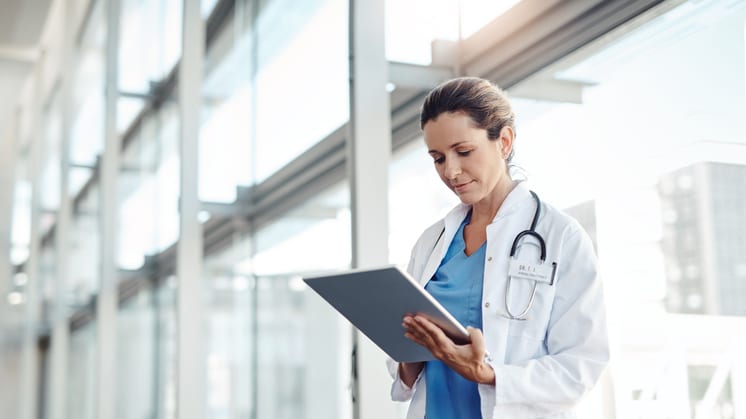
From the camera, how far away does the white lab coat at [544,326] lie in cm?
149

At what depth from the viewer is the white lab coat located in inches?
58.5

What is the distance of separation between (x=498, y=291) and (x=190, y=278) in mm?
2361

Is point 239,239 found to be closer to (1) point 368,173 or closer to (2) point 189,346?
(2) point 189,346

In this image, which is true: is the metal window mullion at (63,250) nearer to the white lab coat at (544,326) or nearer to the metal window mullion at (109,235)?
the metal window mullion at (109,235)

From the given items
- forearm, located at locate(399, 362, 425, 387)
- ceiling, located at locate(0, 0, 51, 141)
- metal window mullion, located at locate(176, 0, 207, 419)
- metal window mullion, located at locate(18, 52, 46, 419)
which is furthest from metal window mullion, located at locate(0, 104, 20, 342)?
forearm, located at locate(399, 362, 425, 387)

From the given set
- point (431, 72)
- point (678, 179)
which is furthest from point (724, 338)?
point (431, 72)

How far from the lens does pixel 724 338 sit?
192 centimetres

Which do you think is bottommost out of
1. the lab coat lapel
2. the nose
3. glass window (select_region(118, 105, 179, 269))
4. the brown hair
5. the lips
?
the lab coat lapel

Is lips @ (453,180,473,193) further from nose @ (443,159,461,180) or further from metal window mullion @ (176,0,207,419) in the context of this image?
metal window mullion @ (176,0,207,419)

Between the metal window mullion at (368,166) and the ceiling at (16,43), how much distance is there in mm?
4441

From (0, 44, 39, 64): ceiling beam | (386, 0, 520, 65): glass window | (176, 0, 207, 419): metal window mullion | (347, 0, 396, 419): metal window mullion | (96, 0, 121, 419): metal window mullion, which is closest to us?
(347, 0, 396, 419): metal window mullion

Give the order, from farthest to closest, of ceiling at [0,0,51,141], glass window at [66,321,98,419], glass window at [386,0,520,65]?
ceiling at [0,0,51,141] < glass window at [66,321,98,419] < glass window at [386,0,520,65]

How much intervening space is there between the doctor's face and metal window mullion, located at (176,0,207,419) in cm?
223

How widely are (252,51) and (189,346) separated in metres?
1.16
